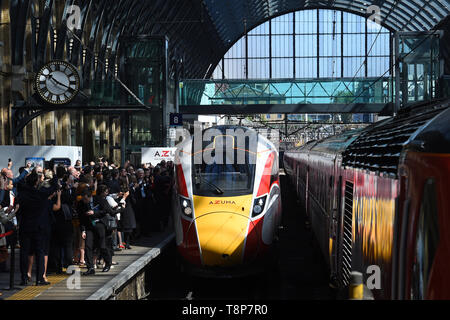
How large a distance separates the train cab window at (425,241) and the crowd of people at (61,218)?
7.20m

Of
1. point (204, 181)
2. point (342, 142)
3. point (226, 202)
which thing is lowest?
point (226, 202)

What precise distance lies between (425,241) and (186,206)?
8060 millimetres

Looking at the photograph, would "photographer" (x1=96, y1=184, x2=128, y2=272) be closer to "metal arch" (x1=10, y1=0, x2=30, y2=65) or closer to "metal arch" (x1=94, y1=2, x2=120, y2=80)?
"metal arch" (x1=10, y1=0, x2=30, y2=65)

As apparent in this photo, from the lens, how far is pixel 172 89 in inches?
1238

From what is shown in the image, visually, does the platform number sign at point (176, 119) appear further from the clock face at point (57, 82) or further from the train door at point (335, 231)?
the train door at point (335, 231)

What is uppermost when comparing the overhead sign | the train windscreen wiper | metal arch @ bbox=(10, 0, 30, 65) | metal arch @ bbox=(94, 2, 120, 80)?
metal arch @ bbox=(94, 2, 120, 80)

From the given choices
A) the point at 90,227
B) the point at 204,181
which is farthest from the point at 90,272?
the point at 204,181

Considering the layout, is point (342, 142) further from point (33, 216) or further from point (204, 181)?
point (33, 216)

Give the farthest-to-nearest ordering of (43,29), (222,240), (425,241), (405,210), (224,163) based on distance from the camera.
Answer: (43,29) → (224,163) → (222,240) → (405,210) → (425,241)

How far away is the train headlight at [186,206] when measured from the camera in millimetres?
11438

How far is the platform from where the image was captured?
9266mm

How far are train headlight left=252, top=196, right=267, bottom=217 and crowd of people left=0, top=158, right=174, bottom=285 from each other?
→ 7.84 ft

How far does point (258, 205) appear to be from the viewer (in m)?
11.6

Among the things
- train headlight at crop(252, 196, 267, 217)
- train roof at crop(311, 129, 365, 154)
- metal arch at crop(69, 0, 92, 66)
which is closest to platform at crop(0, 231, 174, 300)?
train headlight at crop(252, 196, 267, 217)
